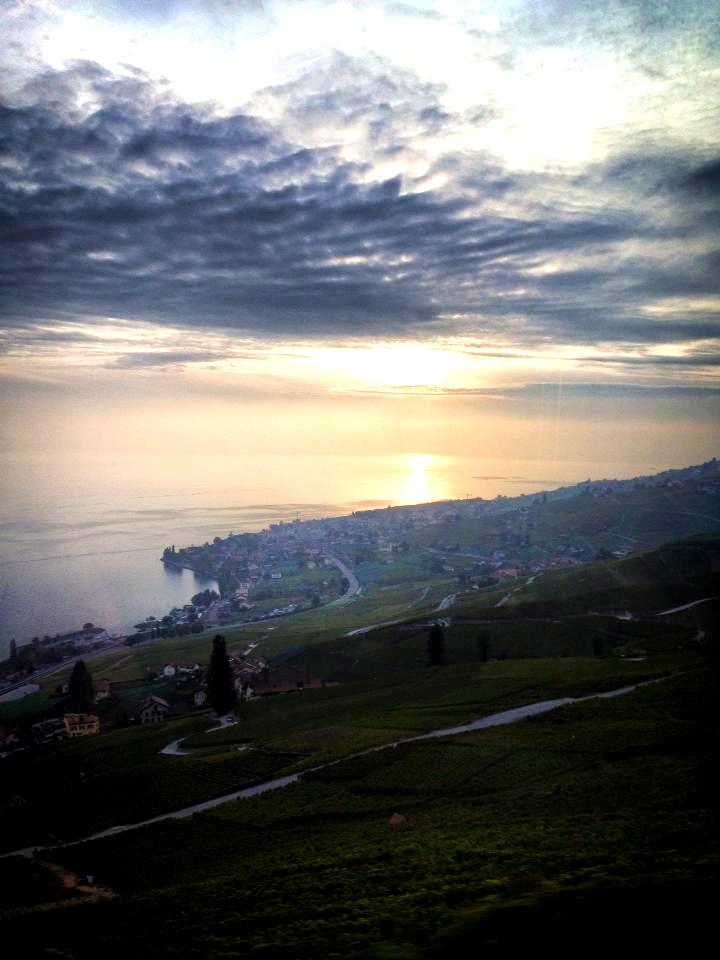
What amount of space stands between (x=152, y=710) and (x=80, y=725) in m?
6.31

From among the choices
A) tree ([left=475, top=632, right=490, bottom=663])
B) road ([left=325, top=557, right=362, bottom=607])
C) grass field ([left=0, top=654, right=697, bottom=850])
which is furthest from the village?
road ([left=325, top=557, right=362, bottom=607])

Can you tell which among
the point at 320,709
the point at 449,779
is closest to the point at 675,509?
the point at 320,709

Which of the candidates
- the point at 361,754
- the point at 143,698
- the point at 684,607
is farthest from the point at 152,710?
the point at 684,607

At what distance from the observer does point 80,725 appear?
185ft

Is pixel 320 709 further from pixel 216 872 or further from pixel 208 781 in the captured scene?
pixel 216 872

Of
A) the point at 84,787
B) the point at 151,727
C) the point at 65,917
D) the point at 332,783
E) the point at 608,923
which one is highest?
the point at 608,923

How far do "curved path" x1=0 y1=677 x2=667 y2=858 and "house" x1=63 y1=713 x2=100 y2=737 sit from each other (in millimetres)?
33681

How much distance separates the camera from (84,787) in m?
32.1

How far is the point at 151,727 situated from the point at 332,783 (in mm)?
28226

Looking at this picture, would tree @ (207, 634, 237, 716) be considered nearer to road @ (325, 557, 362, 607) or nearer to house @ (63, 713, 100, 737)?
house @ (63, 713, 100, 737)

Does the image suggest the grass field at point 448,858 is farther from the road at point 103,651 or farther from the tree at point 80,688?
the road at point 103,651

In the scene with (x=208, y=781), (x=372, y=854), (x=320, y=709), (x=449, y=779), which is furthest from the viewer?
(x=320, y=709)

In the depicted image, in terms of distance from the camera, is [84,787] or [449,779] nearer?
[449,779]

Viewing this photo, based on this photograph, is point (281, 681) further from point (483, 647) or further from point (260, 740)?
point (260, 740)
